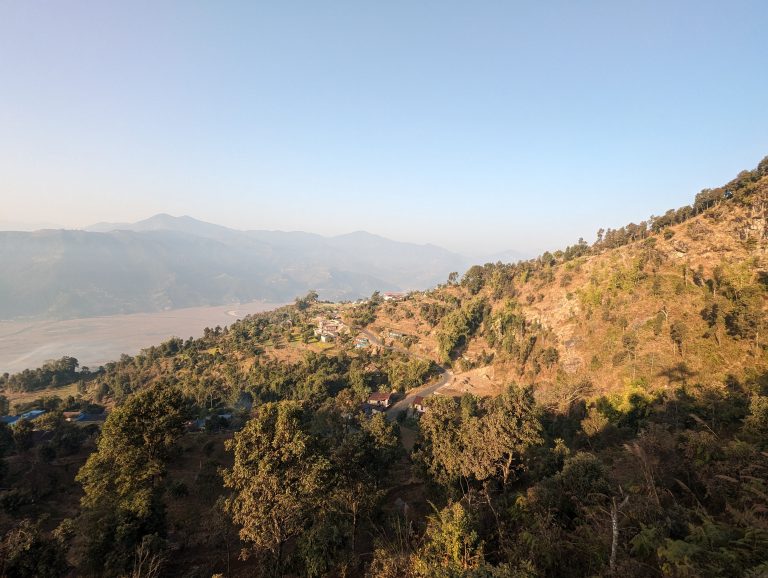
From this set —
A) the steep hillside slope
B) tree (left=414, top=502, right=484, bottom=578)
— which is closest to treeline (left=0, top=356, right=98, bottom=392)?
the steep hillside slope

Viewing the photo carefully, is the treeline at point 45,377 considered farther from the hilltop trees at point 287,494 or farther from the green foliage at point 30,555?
the hilltop trees at point 287,494

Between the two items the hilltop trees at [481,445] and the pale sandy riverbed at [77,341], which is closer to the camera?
the hilltop trees at [481,445]

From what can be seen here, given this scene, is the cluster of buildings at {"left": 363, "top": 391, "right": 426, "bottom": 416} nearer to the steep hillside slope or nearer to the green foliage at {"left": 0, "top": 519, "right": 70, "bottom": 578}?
the steep hillside slope

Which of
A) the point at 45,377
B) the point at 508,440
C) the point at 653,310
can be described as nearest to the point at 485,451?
the point at 508,440

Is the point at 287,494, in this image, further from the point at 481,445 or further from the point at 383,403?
the point at 383,403

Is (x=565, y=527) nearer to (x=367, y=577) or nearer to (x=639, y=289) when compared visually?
(x=367, y=577)

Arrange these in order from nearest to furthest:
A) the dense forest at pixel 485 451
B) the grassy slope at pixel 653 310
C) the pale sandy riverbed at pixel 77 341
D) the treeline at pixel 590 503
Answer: the treeline at pixel 590 503 → the dense forest at pixel 485 451 → the grassy slope at pixel 653 310 → the pale sandy riverbed at pixel 77 341

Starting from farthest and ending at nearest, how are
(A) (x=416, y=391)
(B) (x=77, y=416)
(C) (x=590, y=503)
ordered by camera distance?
(A) (x=416, y=391) → (B) (x=77, y=416) → (C) (x=590, y=503)

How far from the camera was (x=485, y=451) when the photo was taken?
18.0 m

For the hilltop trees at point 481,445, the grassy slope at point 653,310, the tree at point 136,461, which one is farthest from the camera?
the grassy slope at point 653,310

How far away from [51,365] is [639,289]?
129333 millimetres

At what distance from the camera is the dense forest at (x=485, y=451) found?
10562mm

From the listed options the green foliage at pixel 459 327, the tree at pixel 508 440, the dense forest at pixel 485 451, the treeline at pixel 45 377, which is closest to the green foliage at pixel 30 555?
the dense forest at pixel 485 451

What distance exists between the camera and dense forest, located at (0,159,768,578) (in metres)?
10.6
